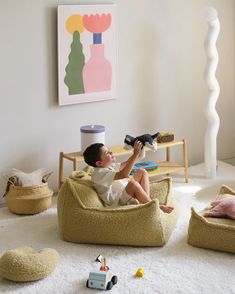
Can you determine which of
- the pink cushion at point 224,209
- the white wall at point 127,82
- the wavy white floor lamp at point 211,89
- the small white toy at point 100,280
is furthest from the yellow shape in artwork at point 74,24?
the small white toy at point 100,280

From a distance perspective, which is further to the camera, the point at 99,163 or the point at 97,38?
the point at 97,38

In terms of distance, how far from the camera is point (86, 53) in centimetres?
454

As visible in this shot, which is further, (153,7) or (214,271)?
(153,7)

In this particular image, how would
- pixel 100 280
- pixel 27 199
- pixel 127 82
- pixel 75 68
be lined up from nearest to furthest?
1. pixel 100 280
2. pixel 27 199
3. pixel 75 68
4. pixel 127 82

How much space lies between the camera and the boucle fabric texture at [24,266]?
3.05m

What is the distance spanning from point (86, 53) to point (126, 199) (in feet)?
4.21

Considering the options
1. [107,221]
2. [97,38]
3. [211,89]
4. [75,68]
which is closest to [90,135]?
[75,68]

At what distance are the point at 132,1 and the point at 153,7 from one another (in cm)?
21

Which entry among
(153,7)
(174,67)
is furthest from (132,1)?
(174,67)

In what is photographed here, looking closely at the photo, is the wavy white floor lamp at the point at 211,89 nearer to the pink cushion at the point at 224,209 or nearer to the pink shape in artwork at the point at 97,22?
the pink shape in artwork at the point at 97,22

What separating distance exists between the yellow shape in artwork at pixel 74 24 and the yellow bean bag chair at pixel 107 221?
1.28m

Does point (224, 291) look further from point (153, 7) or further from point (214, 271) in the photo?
point (153, 7)

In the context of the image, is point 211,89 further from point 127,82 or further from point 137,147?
point 137,147

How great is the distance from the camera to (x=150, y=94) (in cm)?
503
